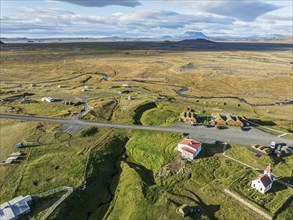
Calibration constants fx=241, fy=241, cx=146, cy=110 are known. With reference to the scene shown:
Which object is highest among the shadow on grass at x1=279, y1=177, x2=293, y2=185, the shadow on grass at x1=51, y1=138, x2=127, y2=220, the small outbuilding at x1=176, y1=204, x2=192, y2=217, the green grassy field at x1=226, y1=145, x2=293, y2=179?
the green grassy field at x1=226, y1=145, x2=293, y2=179

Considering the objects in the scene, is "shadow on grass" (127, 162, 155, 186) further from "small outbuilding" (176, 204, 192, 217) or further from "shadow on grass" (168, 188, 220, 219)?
"small outbuilding" (176, 204, 192, 217)

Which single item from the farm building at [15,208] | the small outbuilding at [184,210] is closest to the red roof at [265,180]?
the small outbuilding at [184,210]

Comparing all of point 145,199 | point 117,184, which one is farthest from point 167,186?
point 117,184

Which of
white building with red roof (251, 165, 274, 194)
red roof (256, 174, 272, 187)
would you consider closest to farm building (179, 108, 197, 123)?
white building with red roof (251, 165, 274, 194)

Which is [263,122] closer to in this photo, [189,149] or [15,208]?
[189,149]

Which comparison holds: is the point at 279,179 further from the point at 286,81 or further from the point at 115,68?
the point at 115,68
